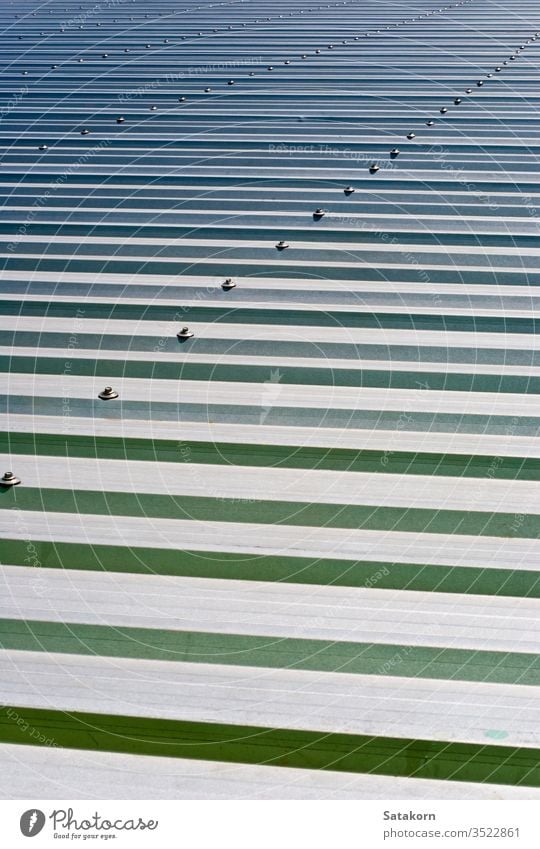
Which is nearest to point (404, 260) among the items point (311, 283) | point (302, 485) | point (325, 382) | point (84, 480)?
point (311, 283)

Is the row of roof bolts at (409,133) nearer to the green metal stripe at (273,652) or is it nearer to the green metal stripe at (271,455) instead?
the green metal stripe at (271,455)

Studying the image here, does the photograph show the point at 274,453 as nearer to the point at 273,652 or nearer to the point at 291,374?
the point at 291,374

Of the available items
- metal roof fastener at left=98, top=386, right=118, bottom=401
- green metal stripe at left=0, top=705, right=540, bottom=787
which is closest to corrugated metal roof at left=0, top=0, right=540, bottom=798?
green metal stripe at left=0, top=705, right=540, bottom=787

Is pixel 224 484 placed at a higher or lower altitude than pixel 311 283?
lower

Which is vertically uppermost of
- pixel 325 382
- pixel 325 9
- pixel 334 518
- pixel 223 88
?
pixel 325 9

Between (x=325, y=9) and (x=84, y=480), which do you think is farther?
(x=325, y=9)

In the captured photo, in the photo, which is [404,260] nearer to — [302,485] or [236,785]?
[302,485]
